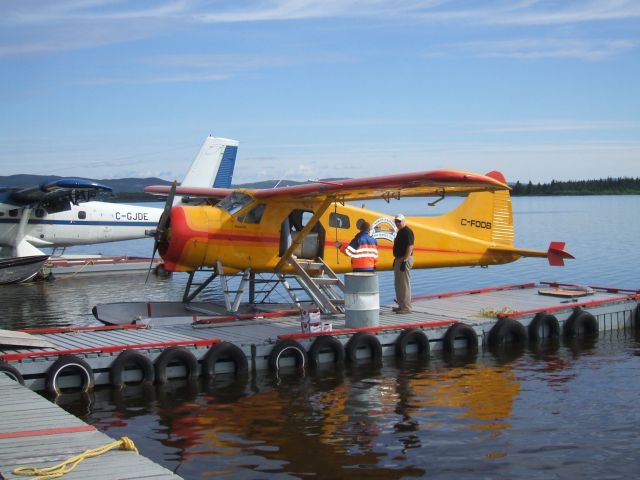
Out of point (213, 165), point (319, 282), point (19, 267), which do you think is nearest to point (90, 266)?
point (19, 267)

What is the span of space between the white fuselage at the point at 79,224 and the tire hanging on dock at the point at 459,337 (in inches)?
597

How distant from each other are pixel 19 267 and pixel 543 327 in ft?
45.9

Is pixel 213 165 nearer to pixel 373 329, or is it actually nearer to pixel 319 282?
pixel 319 282

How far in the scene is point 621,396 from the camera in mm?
9672

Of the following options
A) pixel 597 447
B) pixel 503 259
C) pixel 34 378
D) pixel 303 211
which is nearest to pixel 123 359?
pixel 34 378

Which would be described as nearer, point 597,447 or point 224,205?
point 597,447

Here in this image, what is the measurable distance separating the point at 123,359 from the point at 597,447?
529 cm

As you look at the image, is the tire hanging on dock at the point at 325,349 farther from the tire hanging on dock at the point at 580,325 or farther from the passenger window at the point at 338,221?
the tire hanging on dock at the point at 580,325

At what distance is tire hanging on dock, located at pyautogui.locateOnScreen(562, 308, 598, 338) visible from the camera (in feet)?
44.7

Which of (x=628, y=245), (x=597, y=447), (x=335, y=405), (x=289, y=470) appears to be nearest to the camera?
(x=289, y=470)

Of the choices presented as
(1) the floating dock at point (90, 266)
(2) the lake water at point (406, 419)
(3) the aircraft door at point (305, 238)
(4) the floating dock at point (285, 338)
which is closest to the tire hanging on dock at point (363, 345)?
(4) the floating dock at point (285, 338)

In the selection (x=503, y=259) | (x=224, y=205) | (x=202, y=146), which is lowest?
(x=503, y=259)

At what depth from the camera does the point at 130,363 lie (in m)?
10.0

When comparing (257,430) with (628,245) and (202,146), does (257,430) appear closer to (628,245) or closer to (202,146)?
(202,146)
